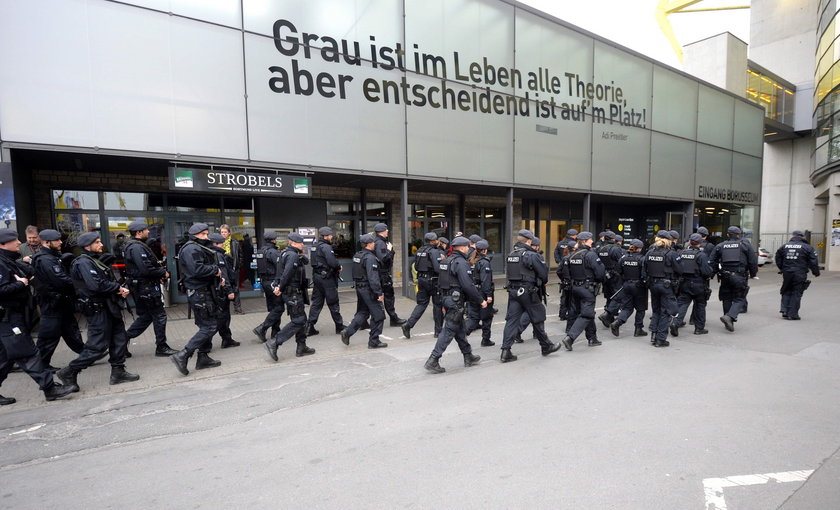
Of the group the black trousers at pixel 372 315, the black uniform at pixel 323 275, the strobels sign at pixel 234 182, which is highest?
the strobels sign at pixel 234 182

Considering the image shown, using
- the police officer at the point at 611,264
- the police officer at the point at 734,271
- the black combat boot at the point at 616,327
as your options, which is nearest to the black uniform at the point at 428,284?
the black combat boot at the point at 616,327

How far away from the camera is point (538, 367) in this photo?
5645 millimetres

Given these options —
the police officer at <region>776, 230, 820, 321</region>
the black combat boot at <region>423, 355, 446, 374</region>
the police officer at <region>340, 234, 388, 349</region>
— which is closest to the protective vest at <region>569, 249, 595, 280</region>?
the black combat boot at <region>423, 355, 446, 374</region>

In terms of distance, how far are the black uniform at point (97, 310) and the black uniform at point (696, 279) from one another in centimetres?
832

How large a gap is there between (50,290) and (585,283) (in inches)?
276

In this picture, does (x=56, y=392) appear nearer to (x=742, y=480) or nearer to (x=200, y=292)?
(x=200, y=292)

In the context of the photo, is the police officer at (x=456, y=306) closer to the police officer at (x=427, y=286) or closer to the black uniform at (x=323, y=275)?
the police officer at (x=427, y=286)

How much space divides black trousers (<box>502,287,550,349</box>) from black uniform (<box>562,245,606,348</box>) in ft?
2.25

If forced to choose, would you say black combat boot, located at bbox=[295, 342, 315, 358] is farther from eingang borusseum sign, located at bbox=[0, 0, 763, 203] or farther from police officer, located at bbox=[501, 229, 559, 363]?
eingang borusseum sign, located at bbox=[0, 0, 763, 203]

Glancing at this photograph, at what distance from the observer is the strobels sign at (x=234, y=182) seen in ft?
27.0

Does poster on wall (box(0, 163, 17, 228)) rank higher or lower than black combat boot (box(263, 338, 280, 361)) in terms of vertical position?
higher

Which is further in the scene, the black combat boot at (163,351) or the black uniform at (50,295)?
the black combat boot at (163,351)

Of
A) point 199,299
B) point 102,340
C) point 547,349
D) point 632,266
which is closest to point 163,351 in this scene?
point 102,340

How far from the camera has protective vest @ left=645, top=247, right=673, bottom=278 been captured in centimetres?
684
